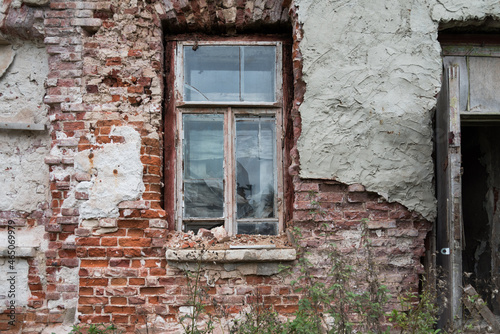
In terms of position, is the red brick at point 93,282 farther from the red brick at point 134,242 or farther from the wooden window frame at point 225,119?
the wooden window frame at point 225,119

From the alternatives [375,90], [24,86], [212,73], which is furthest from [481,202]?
[24,86]

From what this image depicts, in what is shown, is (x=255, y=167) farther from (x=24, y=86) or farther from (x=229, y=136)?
(x=24, y=86)

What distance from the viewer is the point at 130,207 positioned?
3.19 metres

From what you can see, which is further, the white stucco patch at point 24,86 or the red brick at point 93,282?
the white stucco patch at point 24,86

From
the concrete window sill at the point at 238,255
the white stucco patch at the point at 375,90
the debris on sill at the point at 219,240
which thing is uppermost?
the white stucco patch at the point at 375,90

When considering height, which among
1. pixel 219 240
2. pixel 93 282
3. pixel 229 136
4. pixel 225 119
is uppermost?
pixel 225 119

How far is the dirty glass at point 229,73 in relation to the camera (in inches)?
139

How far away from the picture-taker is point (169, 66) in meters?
3.54

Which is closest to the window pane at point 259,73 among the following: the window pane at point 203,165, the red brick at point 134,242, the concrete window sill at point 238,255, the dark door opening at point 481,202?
the window pane at point 203,165

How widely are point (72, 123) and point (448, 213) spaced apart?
9.72 feet

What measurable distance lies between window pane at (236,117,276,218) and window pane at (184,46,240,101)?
0.96ft

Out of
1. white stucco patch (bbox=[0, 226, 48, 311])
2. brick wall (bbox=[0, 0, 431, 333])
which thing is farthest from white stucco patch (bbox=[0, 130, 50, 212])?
white stucco patch (bbox=[0, 226, 48, 311])

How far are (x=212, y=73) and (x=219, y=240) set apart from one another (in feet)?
4.77

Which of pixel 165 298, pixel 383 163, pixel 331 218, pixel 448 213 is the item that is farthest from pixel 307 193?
pixel 165 298
